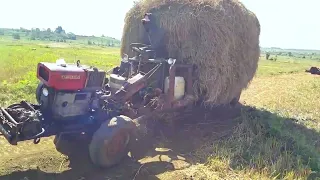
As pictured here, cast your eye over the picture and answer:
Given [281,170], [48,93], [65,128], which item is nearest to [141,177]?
[65,128]

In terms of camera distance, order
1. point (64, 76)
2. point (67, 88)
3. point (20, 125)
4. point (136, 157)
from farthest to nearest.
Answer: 1. point (136, 157)
2. point (67, 88)
3. point (64, 76)
4. point (20, 125)

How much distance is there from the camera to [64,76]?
573 cm

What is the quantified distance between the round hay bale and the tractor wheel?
249 cm

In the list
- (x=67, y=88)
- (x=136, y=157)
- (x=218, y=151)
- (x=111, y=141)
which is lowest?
(x=136, y=157)

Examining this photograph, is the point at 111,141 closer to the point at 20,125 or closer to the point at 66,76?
the point at 66,76

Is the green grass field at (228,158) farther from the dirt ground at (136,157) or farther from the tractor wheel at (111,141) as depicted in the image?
the tractor wheel at (111,141)

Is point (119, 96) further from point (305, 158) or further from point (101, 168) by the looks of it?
point (305, 158)

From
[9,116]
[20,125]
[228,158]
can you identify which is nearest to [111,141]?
[20,125]

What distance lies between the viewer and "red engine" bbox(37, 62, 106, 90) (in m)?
5.65

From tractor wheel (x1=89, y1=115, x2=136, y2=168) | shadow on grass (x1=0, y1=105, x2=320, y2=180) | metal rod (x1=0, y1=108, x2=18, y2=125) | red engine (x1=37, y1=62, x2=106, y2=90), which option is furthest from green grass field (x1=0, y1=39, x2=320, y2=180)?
red engine (x1=37, y1=62, x2=106, y2=90)

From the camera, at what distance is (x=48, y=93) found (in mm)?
5887

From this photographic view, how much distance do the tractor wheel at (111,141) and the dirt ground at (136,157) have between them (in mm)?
198

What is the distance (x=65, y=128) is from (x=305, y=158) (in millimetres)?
4424

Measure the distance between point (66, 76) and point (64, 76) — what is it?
0.13 ft
